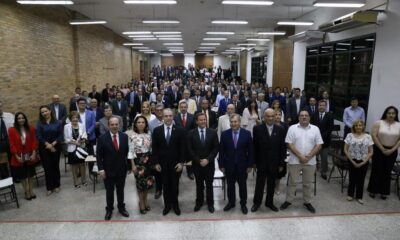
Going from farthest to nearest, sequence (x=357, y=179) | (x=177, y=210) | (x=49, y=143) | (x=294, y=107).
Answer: (x=294, y=107)
(x=49, y=143)
(x=357, y=179)
(x=177, y=210)

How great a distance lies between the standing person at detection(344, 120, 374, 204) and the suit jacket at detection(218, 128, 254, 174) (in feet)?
6.29

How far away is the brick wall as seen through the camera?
7094 mm

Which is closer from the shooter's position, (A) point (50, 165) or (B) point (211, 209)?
(B) point (211, 209)

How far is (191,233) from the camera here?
4.02 metres

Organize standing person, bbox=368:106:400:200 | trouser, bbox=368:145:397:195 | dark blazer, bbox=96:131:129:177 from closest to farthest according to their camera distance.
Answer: dark blazer, bbox=96:131:129:177, standing person, bbox=368:106:400:200, trouser, bbox=368:145:397:195

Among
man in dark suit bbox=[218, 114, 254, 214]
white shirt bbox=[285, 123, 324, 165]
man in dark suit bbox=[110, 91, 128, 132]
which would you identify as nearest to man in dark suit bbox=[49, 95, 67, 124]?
man in dark suit bbox=[110, 91, 128, 132]

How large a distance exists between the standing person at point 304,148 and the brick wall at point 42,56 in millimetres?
6592

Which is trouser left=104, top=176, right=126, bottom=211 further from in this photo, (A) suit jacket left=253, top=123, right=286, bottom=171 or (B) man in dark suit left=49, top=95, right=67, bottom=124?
(B) man in dark suit left=49, top=95, right=67, bottom=124

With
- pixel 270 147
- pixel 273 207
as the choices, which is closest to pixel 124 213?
pixel 273 207

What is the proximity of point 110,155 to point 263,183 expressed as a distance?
8.01 feet

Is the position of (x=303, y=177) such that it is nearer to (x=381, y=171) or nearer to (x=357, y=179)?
(x=357, y=179)

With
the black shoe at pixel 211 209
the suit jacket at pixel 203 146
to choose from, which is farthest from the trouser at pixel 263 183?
the suit jacket at pixel 203 146

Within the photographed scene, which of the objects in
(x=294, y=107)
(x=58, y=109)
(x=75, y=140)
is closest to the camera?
(x=75, y=140)

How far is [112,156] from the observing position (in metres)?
4.28
